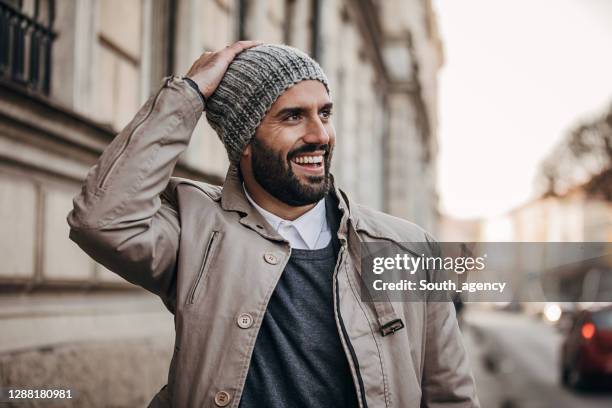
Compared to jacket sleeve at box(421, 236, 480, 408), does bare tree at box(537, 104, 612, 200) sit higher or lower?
higher

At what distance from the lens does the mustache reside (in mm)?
2732

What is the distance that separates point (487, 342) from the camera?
25.7 m

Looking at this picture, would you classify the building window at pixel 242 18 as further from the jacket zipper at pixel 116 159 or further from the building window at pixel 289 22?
the jacket zipper at pixel 116 159

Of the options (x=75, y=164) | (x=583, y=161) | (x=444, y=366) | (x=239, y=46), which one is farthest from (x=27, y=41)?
(x=583, y=161)

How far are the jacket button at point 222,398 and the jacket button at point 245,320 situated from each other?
0.60ft

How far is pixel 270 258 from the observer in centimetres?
262

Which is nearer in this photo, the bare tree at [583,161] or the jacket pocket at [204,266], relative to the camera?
the jacket pocket at [204,266]

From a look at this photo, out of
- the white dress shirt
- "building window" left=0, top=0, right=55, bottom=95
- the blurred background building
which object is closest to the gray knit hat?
the white dress shirt

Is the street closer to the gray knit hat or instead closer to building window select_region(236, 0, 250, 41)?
building window select_region(236, 0, 250, 41)

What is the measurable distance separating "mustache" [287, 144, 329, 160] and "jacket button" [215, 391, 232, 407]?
0.73 meters

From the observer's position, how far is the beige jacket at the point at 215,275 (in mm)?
2496

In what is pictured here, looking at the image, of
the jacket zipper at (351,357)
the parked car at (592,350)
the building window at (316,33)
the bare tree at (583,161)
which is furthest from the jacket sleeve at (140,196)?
the bare tree at (583,161)

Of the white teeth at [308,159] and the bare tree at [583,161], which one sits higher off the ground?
the bare tree at [583,161]

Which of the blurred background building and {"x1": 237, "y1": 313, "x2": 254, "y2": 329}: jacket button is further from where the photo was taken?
the blurred background building
